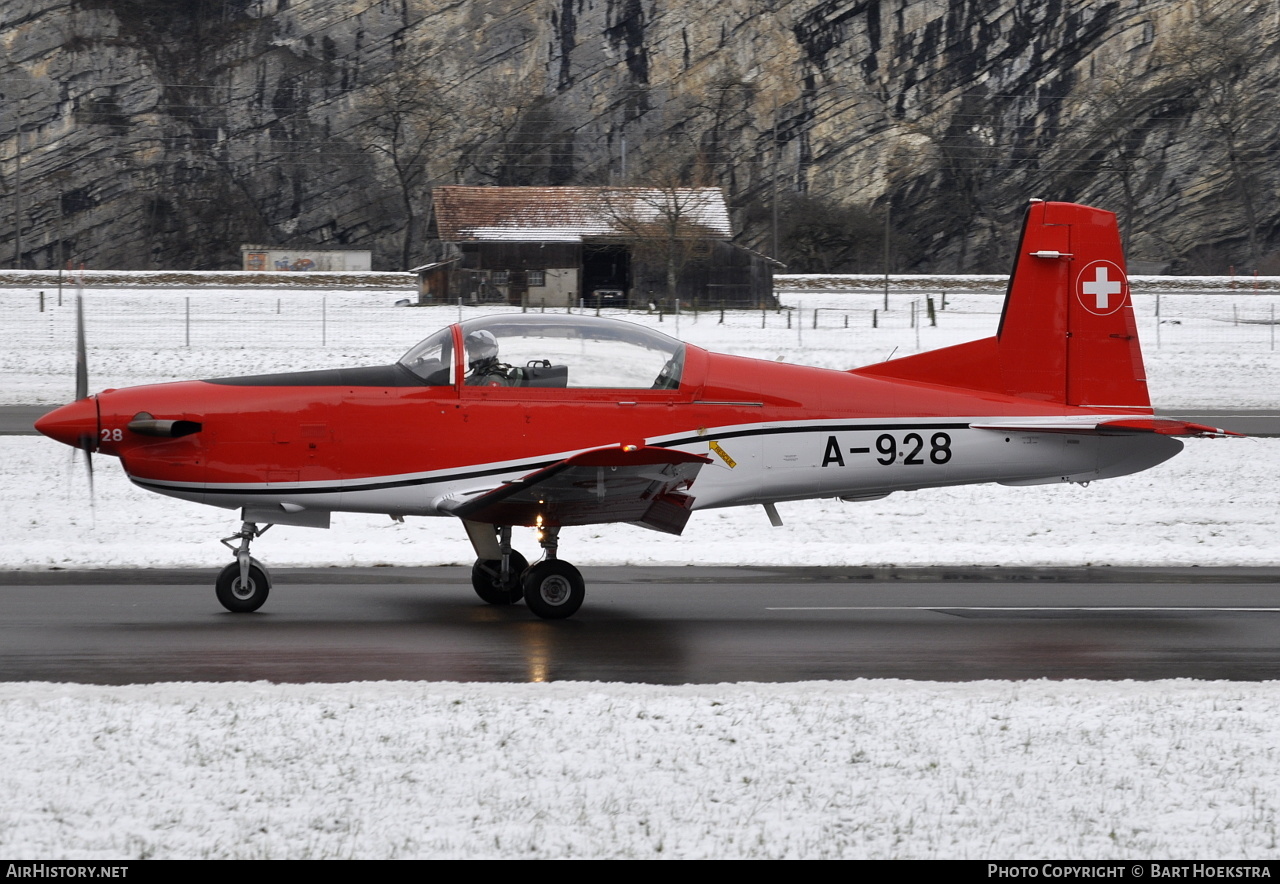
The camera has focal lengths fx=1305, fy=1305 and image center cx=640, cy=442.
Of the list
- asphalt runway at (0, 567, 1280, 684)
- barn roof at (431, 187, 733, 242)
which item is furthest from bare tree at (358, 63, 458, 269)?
asphalt runway at (0, 567, 1280, 684)

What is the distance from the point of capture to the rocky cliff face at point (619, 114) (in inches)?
3110

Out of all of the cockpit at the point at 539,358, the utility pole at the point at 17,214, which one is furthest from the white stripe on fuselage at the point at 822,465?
the utility pole at the point at 17,214

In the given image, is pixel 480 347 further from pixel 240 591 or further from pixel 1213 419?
pixel 1213 419

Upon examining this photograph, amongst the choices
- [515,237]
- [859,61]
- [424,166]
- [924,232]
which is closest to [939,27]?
[859,61]

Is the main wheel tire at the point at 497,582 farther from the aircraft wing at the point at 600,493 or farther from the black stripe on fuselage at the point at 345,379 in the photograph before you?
the black stripe on fuselage at the point at 345,379

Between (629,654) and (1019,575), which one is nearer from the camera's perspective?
(629,654)

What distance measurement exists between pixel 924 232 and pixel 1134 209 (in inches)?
483

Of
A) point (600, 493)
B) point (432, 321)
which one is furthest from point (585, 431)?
point (432, 321)

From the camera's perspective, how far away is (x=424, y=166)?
80.4m

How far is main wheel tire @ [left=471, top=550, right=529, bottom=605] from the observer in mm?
10094

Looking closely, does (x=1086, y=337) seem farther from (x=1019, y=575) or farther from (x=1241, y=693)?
(x=1241, y=693)

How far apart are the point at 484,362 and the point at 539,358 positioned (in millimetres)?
396

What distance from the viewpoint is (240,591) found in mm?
9484

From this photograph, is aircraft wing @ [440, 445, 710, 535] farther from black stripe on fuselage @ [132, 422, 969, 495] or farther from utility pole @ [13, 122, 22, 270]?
utility pole @ [13, 122, 22, 270]
